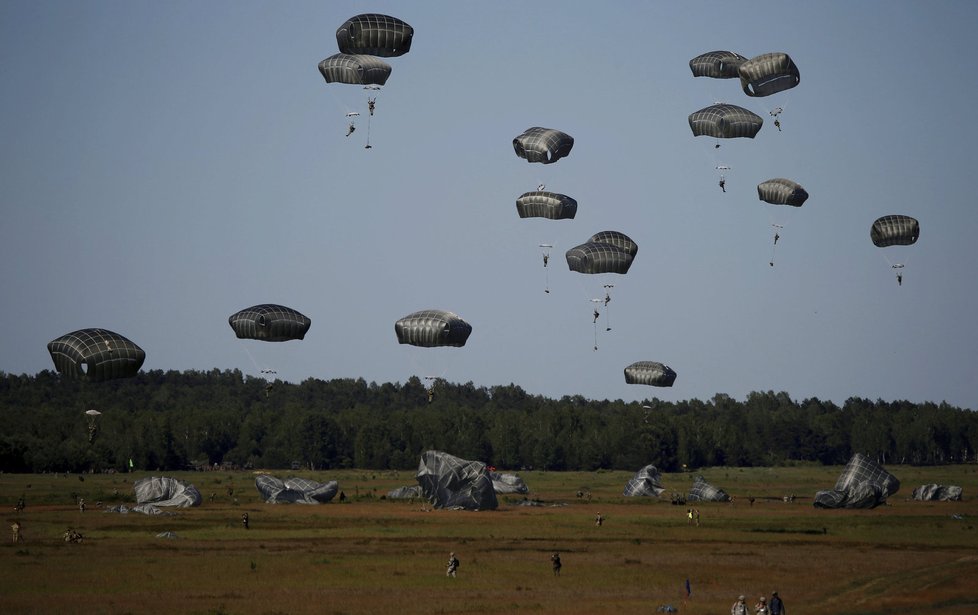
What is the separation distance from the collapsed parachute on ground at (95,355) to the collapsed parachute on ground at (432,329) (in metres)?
18.2

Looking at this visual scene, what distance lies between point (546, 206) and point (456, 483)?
20.9 meters

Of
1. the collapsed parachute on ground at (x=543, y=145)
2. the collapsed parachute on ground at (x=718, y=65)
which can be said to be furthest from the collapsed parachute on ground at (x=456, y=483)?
the collapsed parachute on ground at (x=718, y=65)

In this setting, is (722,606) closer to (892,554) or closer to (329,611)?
(329,611)

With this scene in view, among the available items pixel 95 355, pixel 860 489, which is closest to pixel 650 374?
pixel 860 489

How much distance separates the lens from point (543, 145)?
8756cm

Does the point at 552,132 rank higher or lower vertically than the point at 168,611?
higher

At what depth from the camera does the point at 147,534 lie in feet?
245

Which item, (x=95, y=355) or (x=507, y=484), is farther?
(x=507, y=484)

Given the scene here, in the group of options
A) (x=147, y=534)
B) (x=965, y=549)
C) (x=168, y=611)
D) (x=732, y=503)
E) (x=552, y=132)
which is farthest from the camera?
(x=732, y=503)

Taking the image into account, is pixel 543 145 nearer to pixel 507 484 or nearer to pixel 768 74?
pixel 768 74

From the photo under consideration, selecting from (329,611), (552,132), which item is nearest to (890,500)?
(552,132)

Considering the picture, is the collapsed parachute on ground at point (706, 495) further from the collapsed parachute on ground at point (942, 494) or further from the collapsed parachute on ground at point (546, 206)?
the collapsed parachute on ground at point (546, 206)

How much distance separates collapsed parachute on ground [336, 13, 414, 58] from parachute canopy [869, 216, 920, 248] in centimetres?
3697

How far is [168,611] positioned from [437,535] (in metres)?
28.9
